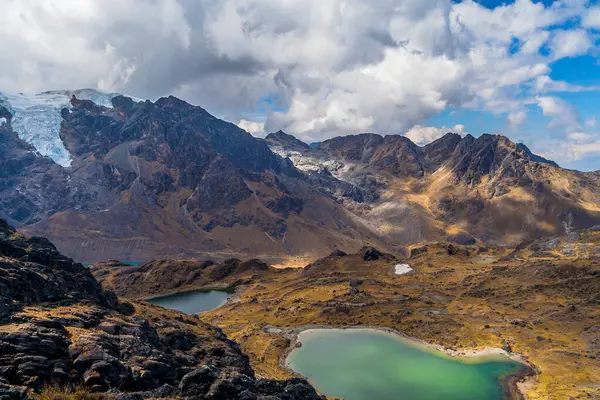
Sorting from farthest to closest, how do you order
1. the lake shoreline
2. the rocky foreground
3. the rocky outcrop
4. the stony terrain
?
the stony terrain → the lake shoreline → the rocky outcrop → the rocky foreground

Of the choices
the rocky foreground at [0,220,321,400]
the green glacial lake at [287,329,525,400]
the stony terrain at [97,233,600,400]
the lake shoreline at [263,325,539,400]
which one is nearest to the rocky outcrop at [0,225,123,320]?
the rocky foreground at [0,220,321,400]

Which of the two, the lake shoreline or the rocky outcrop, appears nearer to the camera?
the rocky outcrop

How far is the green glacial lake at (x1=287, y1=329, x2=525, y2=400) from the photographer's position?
94000 millimetres

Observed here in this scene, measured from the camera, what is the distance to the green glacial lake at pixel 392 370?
94000mm

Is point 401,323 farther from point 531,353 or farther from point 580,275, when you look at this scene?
point 580,275

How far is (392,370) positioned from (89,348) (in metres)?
79.8

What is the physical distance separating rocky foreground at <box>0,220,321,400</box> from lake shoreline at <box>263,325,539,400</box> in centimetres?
4729

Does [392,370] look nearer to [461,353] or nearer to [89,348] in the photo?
[461,353]

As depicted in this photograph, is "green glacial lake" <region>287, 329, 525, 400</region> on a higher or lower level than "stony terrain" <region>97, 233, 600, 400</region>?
lower

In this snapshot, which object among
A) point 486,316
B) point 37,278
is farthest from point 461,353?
point 37,278

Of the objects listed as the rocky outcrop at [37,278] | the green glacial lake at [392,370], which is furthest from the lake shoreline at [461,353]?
the rocky outcrop at [37,278]

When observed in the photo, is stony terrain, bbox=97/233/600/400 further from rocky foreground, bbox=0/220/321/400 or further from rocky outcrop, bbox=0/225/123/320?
rocky outcrop, bbox=0/225/123/320

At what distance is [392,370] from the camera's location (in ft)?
352

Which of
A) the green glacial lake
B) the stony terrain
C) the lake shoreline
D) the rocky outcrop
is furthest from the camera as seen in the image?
the stony terrain
